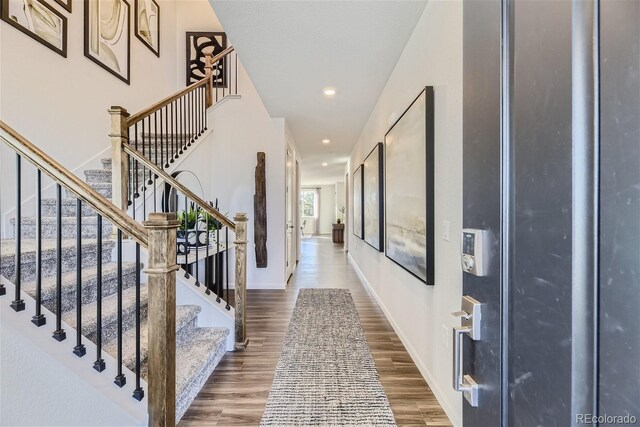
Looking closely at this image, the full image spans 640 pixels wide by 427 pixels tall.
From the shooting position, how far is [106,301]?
209 centimetres

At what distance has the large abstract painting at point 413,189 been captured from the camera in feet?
6.61

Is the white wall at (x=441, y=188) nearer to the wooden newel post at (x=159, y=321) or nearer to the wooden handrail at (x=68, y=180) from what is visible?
the wooden newel post at (x=159, y=321)

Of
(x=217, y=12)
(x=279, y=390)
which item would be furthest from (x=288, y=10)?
(x=279, y=390)

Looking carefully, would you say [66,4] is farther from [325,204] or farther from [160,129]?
[325,204]

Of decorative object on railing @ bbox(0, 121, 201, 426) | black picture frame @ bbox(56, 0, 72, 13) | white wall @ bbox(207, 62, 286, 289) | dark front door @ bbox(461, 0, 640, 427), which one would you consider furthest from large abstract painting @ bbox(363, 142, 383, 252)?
black picture frame @ bbox(56, 0, 72, 13)

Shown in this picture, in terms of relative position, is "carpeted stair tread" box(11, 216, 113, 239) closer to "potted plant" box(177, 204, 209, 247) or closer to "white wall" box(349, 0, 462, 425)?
"potted plant" box(177, 204, 209, 247)

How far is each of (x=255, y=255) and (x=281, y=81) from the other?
99.5 inches

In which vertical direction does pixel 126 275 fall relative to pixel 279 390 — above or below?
above

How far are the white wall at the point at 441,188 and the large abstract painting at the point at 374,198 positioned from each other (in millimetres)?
997

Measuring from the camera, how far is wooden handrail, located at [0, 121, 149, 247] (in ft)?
4.63

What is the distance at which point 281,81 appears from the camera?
11.1 ft

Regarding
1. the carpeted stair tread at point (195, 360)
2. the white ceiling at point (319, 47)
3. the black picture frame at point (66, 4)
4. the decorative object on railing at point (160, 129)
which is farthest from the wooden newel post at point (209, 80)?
the carpeted stair tread at point (195, 360)

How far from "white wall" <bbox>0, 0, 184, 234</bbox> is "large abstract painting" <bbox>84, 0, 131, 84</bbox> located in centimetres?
7

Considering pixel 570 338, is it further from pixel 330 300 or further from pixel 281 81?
pixel 330 300
